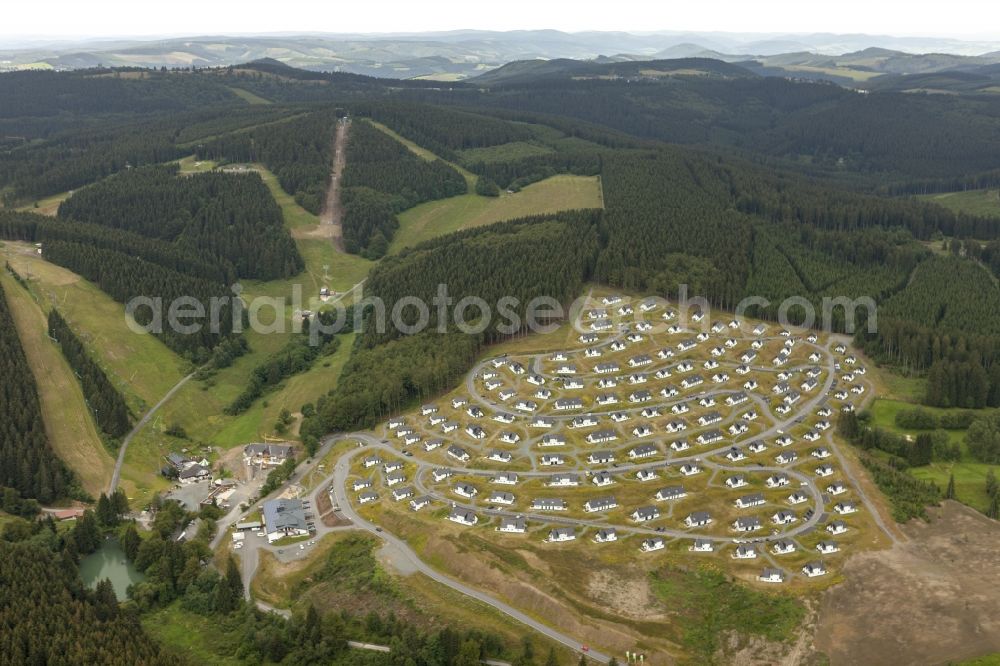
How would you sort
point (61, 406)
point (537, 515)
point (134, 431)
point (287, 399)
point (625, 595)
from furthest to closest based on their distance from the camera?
1. point (287, 399)
2. point (134, 431)
3. point (61, 406)
4. point (537, 515)
5. point (625, 595)

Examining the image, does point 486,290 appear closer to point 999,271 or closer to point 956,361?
point 956,361

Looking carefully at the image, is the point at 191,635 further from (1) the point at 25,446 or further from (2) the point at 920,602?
(2) the point at 920,602

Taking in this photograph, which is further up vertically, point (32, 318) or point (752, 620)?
point (32, 318)

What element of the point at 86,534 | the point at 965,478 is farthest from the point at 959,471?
the point at 86,534

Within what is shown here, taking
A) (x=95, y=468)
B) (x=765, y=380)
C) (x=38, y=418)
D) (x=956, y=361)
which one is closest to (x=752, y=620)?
(x=765, y=380)

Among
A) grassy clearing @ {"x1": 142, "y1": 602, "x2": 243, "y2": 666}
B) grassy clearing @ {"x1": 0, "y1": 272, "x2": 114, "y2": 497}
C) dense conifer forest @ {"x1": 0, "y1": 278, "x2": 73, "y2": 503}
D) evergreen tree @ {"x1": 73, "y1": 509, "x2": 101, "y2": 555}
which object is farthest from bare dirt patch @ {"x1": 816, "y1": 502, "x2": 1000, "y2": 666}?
dense conifer forest @ {"x1": 0, "y1": 278, "x2": 73, "y2": 503}
